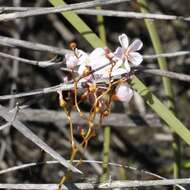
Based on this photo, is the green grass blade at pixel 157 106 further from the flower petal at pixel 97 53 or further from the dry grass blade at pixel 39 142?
the dry grass blade at pixel 39 142

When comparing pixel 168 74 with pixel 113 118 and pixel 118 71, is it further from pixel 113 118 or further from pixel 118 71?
pixel 113 118

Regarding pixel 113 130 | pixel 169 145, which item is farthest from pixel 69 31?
pixel 169 145

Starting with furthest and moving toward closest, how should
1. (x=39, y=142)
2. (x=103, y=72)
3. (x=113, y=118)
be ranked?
(x=113, y=118), (x=103, y=72), (x=39, y=142)

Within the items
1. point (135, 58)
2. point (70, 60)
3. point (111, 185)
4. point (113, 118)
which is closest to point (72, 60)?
point (70, 60)

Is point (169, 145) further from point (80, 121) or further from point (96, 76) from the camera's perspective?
point (96, 76)

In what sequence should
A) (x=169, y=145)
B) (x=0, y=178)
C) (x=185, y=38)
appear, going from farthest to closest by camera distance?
(x=185, y=38)
(x=169, y=145)
(x=0, y=178)

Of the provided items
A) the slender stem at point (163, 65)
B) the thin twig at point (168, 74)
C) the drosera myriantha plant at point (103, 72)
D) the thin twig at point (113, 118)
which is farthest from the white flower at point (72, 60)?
the thin twig at point (113, 118)

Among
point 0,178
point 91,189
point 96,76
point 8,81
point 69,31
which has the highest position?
point 69,31

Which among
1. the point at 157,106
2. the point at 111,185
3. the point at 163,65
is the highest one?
the point at 163,65

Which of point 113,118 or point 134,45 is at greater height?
point 113,118

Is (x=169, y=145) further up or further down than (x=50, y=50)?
further up

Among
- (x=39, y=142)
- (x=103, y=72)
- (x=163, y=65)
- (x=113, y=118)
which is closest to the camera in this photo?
(x=39, y=142)
